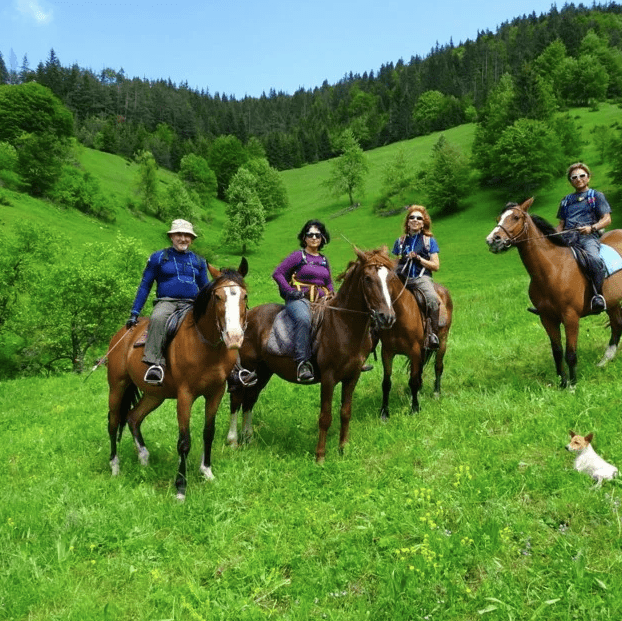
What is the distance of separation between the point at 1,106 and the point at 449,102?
330 feet

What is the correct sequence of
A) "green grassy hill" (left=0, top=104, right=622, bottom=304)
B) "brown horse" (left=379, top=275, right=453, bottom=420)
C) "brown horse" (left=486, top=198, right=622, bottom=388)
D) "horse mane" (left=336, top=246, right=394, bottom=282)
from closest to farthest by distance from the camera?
"horse mane" (left=336, top=246, right=394, bottom=282) → "brown horse" (left=486, top=198, right=622, bottom=388) → "brown horse" (left=379, top=275, right=453, bottom=420) → "green grassy hill" (left=0, top=104, right=622, bottom=304)

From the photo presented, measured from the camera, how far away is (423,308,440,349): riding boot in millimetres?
9133

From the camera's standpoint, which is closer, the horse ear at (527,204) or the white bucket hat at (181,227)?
the white bucket hat at (181,227)

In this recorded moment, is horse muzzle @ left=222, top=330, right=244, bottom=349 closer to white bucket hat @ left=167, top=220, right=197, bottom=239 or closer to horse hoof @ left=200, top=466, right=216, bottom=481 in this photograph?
white bucket hat @ left=167, top=220, right=197, bottom=239

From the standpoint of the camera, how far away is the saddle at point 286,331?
7.69m

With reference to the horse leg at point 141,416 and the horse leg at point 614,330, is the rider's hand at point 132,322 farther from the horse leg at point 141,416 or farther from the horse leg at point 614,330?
the horse leg at point 614,330

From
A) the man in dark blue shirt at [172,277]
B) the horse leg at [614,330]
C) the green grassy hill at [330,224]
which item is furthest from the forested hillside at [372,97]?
the man in dark blue shirt at [172,277]

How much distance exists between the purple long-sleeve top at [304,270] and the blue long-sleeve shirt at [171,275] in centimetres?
139

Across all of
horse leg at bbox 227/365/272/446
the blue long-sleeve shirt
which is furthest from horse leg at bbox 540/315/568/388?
the blue long-sleeve shirt

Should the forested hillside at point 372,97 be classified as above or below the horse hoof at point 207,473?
above

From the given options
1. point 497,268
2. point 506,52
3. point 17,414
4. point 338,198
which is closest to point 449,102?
point 506,52

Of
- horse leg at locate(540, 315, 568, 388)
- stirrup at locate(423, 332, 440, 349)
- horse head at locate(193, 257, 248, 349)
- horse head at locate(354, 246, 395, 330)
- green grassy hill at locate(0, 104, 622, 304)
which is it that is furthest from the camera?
green grassy hill at locate(0, 104, 622, 304)

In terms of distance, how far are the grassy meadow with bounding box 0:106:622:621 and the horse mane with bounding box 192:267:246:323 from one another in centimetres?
261

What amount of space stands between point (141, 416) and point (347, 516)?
4.15 meters
